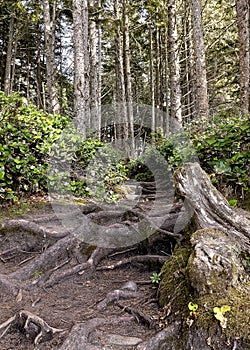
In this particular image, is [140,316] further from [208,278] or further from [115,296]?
[208,278]

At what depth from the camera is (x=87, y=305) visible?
11.3 ft

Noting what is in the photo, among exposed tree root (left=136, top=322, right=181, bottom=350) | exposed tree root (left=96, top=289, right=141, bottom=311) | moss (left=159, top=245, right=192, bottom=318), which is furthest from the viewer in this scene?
exposed tree root (left=96, top=289, right=141, bottom=311)

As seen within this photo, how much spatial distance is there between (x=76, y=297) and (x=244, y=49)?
23.8 ft

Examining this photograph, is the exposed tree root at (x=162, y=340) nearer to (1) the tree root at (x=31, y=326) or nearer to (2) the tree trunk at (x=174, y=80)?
(1) the tree root at (x=31, y=326)

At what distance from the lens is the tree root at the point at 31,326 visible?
2.71m

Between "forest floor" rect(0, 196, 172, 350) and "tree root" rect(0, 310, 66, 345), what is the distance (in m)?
0.04

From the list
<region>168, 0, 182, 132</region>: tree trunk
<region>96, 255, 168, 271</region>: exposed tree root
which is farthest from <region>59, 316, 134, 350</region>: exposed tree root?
<region>168, 0, 182, 132</region>: tree trunk

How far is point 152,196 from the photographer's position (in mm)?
8289

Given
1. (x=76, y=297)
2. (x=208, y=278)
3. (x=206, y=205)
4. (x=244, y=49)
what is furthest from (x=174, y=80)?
(x=208, y=278)

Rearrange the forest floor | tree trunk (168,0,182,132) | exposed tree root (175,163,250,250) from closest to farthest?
the forest floor < exposed tree root (175,163,250,250) < tree trunk (168,0,182,132)

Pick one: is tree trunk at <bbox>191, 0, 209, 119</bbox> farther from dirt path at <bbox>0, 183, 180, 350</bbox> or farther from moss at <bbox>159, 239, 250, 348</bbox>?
moss at <bbox>159, 239, 250, 348</bbox>

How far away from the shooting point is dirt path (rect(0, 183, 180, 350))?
2.73m

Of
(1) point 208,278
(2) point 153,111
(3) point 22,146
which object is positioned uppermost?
(2) point 153,111

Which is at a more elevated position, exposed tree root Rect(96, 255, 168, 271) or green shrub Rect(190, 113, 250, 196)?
green shrub Rect(190, 113, 250, 196)
